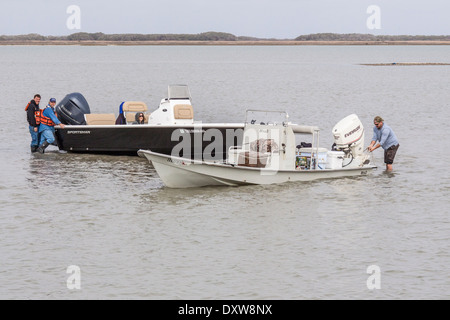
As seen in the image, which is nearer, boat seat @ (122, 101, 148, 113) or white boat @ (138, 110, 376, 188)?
white boat @ (138, 110, 376, 188)

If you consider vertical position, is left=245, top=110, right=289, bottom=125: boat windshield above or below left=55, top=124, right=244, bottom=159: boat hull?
above

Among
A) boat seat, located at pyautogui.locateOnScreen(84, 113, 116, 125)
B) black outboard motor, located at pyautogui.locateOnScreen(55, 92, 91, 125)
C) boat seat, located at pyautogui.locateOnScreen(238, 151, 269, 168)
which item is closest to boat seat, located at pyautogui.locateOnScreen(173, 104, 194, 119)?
boat seat, located at pyautogui.locateOnScreen(84, 113, 116, 125)

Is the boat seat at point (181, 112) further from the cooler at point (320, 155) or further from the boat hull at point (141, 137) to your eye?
the cooler at point (320, 155)

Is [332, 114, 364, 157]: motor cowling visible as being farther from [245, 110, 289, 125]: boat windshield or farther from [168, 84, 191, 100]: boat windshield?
[168, 84, 191, 100]: boat windshield

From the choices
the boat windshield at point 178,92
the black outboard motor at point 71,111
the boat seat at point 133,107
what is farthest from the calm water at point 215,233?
the boat windshield at point 178,92

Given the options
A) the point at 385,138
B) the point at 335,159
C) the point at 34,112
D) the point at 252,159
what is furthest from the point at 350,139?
the point at 34,112

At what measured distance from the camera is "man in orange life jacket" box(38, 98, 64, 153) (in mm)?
26013

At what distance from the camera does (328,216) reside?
17875mm

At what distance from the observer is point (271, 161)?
2080 centimetres

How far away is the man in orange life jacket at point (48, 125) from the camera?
26.0m

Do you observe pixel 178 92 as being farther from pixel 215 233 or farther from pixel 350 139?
pixel 215 233

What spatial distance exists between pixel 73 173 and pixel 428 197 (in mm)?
11262
